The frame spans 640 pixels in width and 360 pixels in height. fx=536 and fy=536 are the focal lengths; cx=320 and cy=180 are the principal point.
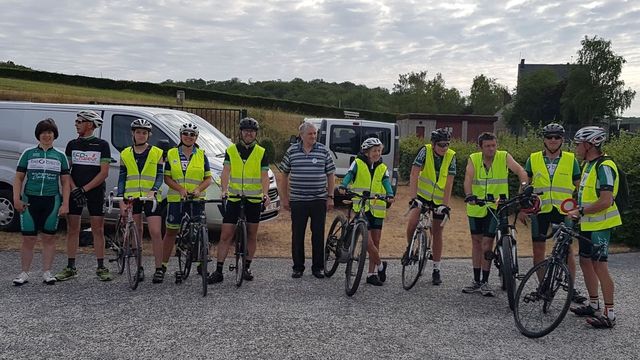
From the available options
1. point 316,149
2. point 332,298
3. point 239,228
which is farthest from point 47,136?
point 332,298

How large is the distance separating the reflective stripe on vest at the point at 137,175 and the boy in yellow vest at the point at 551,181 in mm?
4169

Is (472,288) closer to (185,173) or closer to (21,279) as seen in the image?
(185,173)

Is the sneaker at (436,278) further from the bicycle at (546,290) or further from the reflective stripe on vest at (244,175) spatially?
the reflective stripe on vest at (244,175)

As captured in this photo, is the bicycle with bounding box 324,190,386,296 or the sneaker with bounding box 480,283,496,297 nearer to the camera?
the bicycle with bounding box 324,190,386,296

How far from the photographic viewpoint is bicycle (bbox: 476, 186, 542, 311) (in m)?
5.33

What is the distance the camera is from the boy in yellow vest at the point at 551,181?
18.7 ft

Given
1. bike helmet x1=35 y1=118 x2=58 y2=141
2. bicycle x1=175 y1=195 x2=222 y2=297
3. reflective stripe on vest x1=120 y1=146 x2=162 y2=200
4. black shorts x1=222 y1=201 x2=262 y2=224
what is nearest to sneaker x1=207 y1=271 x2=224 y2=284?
bicycle x1=175 y1=195 x2=222 y2=297

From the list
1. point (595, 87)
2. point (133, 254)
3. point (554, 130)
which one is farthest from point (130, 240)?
point (595, 87)

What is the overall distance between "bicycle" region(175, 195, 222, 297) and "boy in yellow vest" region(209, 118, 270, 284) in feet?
1.04

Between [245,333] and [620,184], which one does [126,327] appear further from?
[620,184]

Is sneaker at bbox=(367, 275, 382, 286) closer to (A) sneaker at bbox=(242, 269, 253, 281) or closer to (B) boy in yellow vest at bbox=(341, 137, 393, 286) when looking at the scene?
(B) boy in yellow vest at bbox=(341, 137, 393, 286)

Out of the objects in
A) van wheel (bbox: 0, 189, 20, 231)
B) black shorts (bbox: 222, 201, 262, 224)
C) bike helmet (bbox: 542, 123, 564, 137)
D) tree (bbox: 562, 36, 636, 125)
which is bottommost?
van wheel (bbox: 0, 189, 20, 231)

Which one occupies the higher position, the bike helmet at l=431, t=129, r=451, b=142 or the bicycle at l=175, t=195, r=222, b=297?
the bike helmet at l=431, t=129, r=451, b=142

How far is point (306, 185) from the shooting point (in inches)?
256
